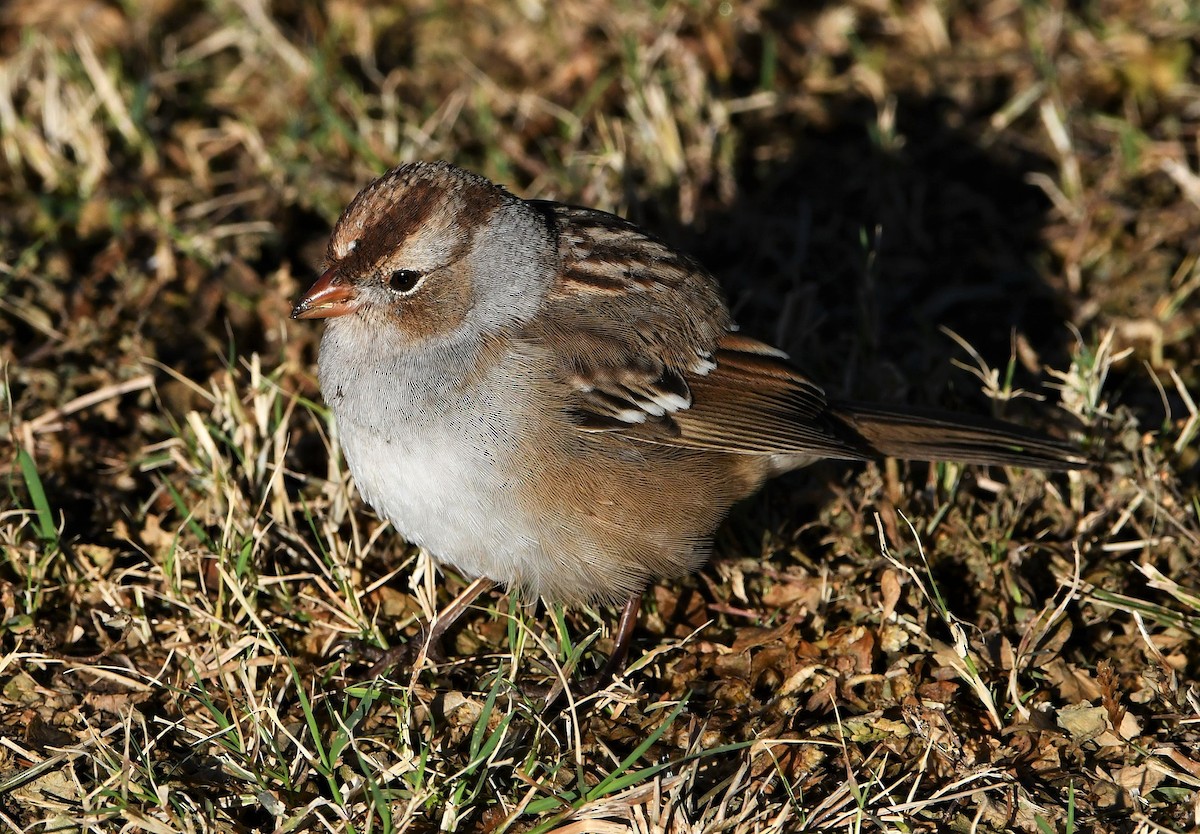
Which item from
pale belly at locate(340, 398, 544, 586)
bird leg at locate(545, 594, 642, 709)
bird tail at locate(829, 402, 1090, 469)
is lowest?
bird leg at locate(545, 594, 642, 709)

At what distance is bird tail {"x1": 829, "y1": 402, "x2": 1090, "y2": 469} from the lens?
14.4 ft

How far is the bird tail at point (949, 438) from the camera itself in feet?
14.4

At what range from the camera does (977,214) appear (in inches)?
238

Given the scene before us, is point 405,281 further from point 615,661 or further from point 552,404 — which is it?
point 615,661

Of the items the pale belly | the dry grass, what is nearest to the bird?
the pale belly

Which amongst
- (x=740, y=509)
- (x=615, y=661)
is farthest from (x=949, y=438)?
(x=615, y=661)

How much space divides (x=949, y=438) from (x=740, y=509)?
79cm

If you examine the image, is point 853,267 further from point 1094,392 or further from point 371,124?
point 371,124

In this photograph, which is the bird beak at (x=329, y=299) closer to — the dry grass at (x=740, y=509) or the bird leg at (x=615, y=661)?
the dry grass at (x=740, y=509)

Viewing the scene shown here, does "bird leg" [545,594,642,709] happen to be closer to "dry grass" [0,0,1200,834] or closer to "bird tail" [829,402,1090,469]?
"dry grass" [0,0,1200,834]

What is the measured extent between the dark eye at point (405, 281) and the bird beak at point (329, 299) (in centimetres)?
12

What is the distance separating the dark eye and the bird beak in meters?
0.12

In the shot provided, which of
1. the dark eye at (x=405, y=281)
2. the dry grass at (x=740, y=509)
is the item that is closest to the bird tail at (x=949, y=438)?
the dry grass at (x=740, y=509)

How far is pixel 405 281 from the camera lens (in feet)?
13.6
